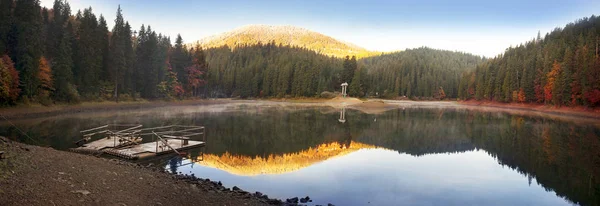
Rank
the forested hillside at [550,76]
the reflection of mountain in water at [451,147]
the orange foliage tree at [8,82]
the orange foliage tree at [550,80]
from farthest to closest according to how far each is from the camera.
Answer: the orange foliage tree at [550,80] → the forested hillside at [550,76] → the orange foliage tree at [8,82] → the reflection of mountain in water at [451,147]

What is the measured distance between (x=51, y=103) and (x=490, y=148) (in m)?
45.5

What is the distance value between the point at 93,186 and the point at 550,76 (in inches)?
3522

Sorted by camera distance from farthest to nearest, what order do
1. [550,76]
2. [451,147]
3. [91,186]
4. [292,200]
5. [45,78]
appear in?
[550,76] → [45,78] → [451,147] → [292,200] → [91,186]

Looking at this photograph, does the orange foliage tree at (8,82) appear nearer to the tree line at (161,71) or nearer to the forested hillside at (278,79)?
the tree line at (161,71)

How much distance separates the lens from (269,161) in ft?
64.6

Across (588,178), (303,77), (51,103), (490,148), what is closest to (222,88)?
(303,77)

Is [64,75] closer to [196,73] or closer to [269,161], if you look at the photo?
[269,161]

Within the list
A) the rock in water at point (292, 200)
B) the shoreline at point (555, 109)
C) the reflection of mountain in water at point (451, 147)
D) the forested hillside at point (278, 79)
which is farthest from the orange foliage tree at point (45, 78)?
the shoreline at point (555, 109)

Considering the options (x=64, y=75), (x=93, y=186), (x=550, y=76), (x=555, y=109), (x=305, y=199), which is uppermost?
(x=550, y=76)

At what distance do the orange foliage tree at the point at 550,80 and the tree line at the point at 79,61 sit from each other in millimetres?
76372

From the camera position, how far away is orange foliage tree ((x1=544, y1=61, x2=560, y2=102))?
242 ft

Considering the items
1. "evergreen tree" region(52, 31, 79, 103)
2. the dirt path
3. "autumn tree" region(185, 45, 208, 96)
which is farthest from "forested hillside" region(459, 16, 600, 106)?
"autumn tree" region(185, 45, 208, 96)

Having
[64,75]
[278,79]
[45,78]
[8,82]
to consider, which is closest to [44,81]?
[45,78]

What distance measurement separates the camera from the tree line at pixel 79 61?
38688 millimetres
